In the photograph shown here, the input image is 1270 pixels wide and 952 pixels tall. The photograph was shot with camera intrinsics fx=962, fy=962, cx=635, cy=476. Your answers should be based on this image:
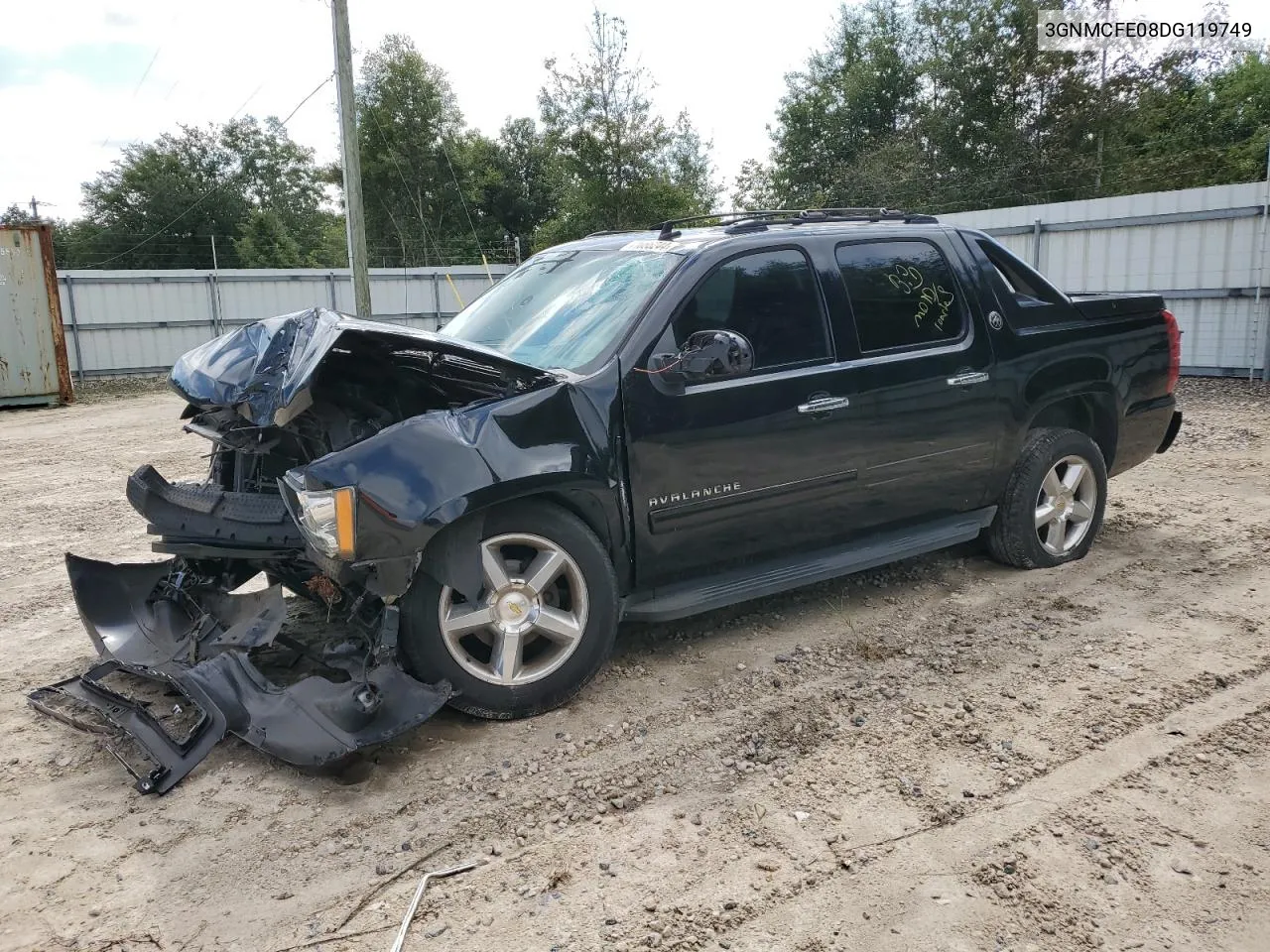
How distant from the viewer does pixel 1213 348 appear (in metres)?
12.5

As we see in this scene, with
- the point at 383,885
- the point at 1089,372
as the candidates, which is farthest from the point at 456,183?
the point at 383,885

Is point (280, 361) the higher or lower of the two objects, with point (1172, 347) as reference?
higher

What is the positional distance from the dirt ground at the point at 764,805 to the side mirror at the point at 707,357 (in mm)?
1329

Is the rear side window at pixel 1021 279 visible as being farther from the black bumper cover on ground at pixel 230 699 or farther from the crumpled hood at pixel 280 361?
the black bumper cover on ground at pixel 230 699

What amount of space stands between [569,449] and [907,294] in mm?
2091

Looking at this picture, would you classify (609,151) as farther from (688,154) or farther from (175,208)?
(175,208)

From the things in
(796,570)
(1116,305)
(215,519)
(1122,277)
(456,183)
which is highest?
(456,183)

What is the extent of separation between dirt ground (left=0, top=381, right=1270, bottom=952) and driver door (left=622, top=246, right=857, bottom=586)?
0.57m

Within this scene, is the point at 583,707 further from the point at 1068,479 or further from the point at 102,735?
the point at 1068,479

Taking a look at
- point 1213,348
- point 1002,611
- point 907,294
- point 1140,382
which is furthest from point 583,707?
point 1213,348

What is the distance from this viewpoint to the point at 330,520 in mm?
3385

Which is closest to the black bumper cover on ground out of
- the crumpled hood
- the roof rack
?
the crumpled hood

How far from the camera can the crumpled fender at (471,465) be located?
11.1 feet

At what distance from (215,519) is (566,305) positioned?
1.80 metres
